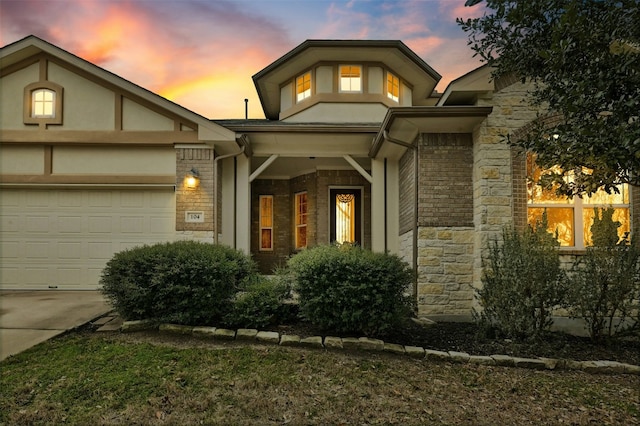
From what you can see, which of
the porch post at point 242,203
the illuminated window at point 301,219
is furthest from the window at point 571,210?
the illuminated window at point 301,219

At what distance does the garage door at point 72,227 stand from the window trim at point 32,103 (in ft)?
4.62

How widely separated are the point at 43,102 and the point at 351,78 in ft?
23.0

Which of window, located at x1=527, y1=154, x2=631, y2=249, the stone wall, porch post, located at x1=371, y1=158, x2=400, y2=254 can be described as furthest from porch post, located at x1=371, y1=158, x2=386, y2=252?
window, located at x1=527, y1=154, x2=631, y2=249

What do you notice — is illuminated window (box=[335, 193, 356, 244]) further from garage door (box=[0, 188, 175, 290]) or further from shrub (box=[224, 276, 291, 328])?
shrub (box=[224, 276, 291, 328])

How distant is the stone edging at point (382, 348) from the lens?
4.54 metres

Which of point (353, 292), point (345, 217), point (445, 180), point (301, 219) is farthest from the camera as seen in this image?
point (301, 219)

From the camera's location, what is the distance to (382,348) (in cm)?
471

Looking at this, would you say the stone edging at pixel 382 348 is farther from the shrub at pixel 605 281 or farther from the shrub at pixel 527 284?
the shrub at pixel 605 281

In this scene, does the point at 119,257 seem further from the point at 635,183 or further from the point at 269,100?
the point at 269,100

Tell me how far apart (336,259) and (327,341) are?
932mm

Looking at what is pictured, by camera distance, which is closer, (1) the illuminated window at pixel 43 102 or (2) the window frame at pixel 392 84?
(1) the illuminated window at pixel 43 102

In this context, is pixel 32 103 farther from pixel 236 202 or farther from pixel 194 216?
pixel 236 202

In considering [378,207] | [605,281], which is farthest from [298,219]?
[605,281]

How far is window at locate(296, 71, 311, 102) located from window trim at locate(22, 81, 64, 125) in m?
5.58
